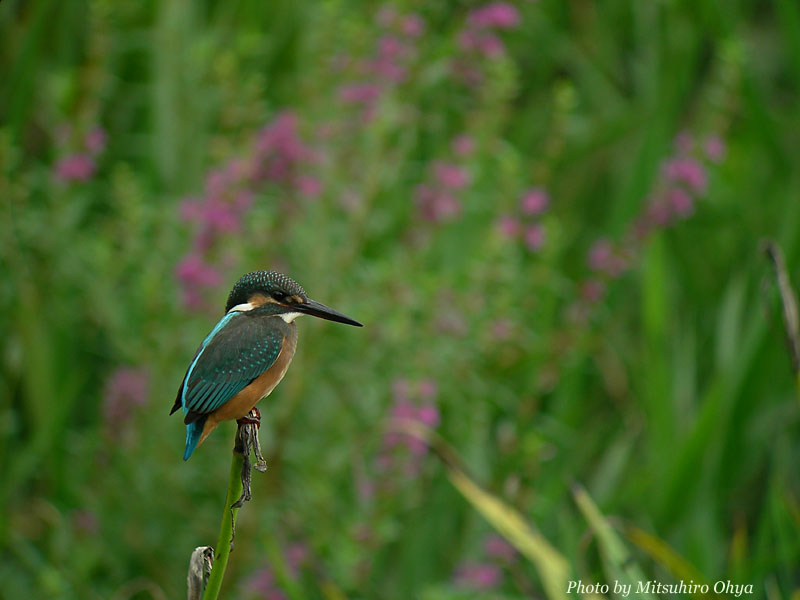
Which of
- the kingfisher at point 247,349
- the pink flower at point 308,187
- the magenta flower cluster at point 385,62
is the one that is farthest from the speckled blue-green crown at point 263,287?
the magenta flower cluster at point 385,62

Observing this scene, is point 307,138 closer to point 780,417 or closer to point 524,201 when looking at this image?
point 524,201

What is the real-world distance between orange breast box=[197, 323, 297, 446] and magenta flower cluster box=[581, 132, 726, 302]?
2.29 metres

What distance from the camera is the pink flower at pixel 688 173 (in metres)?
3.38

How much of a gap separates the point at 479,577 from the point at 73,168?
5.59 feet

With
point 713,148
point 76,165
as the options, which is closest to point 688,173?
point 713,148

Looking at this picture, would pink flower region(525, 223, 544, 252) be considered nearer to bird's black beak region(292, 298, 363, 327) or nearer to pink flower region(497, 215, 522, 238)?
pink flower region(497, 215, 522, 238)

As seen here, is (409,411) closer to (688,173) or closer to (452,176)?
(452,176)

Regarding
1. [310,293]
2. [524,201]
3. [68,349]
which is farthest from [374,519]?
[68,349]

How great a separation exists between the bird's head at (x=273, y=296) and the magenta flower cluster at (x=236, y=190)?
1.61 meters

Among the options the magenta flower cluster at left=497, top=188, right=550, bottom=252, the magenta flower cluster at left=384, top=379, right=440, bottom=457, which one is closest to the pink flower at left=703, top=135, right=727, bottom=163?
the magenta flower cluster at left=497, top=188, right=550, bottom=252

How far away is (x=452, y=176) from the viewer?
3.05 meters

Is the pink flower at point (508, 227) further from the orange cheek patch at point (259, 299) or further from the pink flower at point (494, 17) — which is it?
the orange cheek patch at point (259, 299)

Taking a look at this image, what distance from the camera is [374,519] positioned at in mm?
2771

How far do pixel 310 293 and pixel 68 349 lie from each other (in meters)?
1.04
